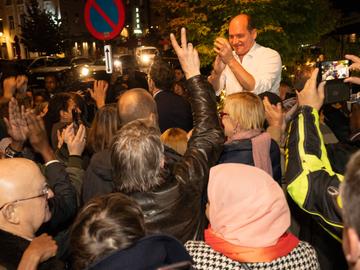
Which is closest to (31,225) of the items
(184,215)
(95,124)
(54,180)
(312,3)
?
(54,180)

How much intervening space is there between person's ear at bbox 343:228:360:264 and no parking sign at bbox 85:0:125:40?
190 inches

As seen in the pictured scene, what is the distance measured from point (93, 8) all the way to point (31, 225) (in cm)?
400

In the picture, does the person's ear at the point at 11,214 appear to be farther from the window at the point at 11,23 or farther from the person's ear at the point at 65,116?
the window at the point at 11,23

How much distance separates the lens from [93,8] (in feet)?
19.5

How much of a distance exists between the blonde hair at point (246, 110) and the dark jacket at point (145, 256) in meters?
2.05

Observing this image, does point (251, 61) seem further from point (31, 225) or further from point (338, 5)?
point (338, 5)

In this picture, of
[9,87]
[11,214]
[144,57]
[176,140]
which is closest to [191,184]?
[11,214]

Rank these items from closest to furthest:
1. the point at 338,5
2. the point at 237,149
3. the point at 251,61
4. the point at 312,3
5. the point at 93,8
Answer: the point at 237,149, the point at 251,61, the point at 93,8, the point at 312,3, the point at 338,5

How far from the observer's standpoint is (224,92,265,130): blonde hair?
3.74 meters

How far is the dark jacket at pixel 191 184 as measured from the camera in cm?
269

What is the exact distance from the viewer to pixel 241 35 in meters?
4.56

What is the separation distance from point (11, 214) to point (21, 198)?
10 cm

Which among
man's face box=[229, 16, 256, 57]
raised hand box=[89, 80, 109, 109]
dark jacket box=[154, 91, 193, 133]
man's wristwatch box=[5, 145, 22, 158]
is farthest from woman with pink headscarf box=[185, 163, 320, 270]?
raised hand box=[89, 80, 109, 109]

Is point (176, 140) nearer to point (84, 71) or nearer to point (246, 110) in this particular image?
point (246, 110)
